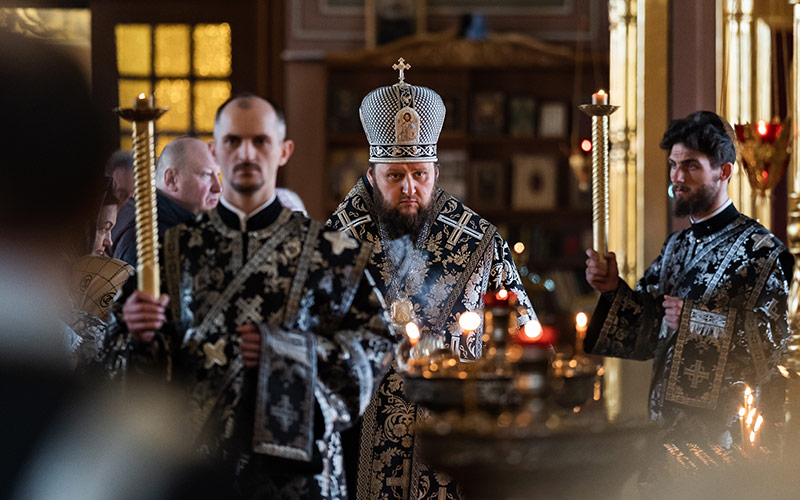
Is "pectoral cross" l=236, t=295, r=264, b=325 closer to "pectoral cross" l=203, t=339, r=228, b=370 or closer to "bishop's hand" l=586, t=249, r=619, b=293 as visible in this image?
"pectoral cross" l=203, t=339, r=228, b=370

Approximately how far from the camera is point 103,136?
3.34ft

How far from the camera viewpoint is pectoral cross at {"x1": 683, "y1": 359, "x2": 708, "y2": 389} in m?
3.43

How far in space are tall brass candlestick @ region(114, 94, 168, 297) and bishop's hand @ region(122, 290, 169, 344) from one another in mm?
18

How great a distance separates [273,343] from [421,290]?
3.37 ft

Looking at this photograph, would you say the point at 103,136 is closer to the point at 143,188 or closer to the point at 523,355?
the point at 523,355

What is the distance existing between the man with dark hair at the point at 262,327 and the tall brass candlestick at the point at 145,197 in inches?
1.9

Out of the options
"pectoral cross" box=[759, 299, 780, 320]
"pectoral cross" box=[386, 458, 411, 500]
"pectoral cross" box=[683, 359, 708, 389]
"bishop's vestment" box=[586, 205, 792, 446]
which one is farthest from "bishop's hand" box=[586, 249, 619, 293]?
"pectoral cross" box=[386, 458, 411, 500]

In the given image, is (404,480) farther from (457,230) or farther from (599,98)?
(599,98)

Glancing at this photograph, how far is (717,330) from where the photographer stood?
11.2 feet

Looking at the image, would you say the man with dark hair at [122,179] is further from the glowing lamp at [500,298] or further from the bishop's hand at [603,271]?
the bishop's hand at [603,271]

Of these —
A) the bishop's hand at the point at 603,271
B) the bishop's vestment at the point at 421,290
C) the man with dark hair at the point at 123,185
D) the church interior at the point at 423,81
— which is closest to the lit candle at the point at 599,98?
the bishop's hand at the point at 603,271

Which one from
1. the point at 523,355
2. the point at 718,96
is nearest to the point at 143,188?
the point at 523,355

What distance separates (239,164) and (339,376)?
1.74 feet

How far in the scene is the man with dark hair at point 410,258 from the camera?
10.4 ft
